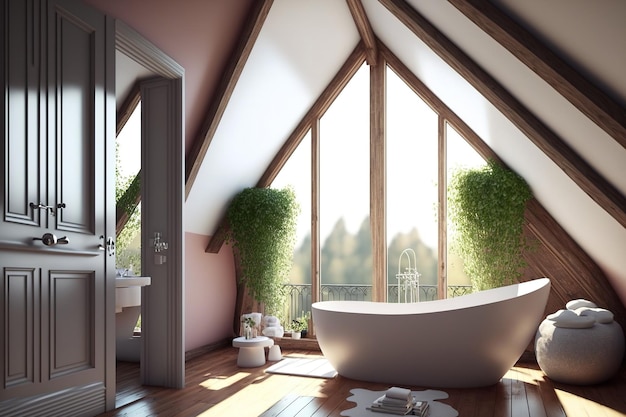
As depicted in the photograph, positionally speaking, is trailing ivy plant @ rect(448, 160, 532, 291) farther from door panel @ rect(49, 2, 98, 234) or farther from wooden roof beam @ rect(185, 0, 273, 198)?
door panel @ rect(49, 2, 98, 234)

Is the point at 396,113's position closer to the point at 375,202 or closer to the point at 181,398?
the point at 375,202

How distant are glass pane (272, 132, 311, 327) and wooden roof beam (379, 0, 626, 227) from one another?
2.34 meters

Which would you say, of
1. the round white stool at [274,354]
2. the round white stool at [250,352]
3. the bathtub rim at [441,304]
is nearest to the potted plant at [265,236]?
the round white stool at [274,354]

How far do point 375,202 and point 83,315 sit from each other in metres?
3.53

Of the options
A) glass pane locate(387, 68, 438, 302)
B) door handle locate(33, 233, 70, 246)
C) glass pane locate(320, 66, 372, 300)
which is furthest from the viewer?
glass pane locate(320, 66, 372, 300)

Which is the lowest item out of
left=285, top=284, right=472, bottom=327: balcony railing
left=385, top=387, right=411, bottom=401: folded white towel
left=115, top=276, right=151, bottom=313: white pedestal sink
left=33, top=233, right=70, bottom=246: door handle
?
left=385, top=387, right=411, bottom=401: folded white towel

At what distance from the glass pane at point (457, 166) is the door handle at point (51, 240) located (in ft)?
12.4

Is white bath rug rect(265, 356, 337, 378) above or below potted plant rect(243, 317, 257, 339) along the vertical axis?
below

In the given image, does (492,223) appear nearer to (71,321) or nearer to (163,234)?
(163,234)

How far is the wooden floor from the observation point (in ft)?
12.0

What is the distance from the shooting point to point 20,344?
2875mm

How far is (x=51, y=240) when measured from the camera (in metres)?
3.04

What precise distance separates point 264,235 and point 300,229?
51 cm

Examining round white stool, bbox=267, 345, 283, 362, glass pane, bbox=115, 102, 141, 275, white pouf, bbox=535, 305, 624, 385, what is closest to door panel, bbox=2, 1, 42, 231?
glass pane, bbox=115, 102, 141, 275
